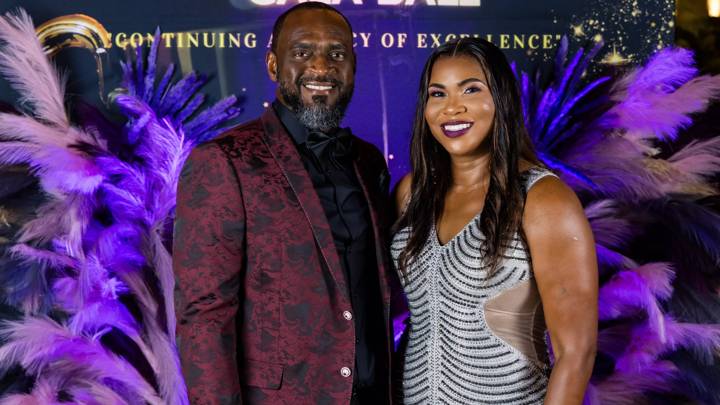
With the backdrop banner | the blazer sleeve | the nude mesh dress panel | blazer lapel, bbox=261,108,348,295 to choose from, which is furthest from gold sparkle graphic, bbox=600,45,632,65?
the blazer sleeve

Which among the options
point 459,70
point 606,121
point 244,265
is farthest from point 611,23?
point 244,265

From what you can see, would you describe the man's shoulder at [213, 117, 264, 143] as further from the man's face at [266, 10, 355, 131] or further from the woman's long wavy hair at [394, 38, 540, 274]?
the woman's long wavy hair at [394, 38, 540, 274]

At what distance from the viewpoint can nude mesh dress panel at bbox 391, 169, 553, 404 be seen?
1.87 meters

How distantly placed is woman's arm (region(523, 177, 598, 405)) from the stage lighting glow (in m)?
1.72

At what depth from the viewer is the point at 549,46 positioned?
9.19 ft

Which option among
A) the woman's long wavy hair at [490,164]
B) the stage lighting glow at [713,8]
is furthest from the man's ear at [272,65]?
the stage lighting glow at [713,8]

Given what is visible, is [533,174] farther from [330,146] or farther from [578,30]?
[578,30]

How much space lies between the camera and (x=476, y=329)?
1.89 meters

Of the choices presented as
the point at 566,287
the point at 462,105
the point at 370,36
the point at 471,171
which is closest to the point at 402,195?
the point at 471,171

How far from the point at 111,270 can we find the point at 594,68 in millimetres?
1640

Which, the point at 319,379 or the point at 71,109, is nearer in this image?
the point at 319,379

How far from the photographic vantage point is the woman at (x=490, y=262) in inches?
71.9

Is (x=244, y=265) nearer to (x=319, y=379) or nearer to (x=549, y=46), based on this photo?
(x=319, y=379)

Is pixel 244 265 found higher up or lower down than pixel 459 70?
lower down
